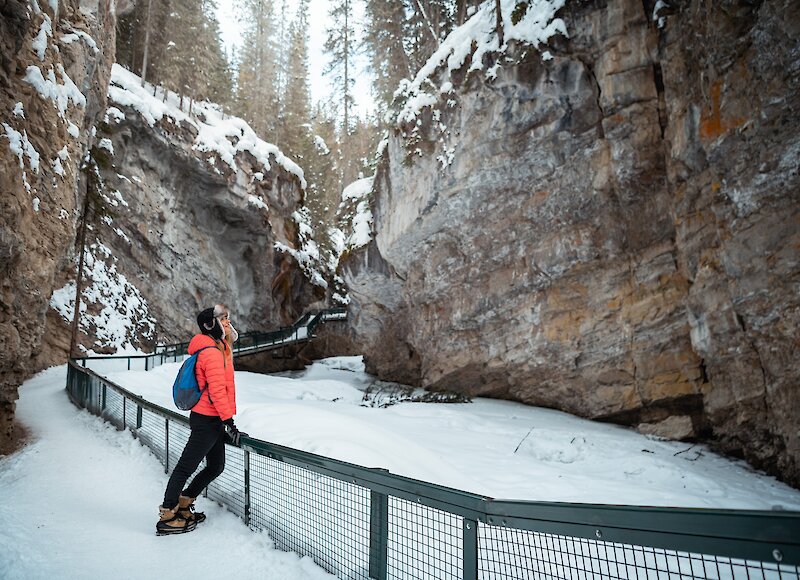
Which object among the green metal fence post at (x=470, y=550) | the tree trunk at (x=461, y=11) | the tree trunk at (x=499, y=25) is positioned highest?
the tree trunk at (x=461, y=11)

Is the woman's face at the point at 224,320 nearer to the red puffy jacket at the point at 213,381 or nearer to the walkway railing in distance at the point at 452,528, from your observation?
the red puffy jacket at the point at 213,381

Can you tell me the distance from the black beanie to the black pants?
0.78 m

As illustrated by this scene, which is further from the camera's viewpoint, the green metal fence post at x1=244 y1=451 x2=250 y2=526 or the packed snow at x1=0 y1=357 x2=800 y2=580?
the green metal fence post at x1=244 y1=451 x2=250 y2=526

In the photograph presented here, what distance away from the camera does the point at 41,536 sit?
12.1 ft

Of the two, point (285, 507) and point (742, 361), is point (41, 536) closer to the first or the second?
point (285, 507)

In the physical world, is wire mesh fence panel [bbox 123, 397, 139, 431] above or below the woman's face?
below

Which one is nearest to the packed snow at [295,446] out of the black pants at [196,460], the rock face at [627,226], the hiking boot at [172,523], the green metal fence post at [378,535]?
the hiking boot at [172,523]

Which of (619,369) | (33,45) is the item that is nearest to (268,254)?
(33,45)

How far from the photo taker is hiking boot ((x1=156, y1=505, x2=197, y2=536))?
12.8ft

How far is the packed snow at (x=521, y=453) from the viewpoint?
6605mm

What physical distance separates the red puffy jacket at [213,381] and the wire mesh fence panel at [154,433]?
244cm

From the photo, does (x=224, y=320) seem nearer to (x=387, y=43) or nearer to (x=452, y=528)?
(x=452, y=528)

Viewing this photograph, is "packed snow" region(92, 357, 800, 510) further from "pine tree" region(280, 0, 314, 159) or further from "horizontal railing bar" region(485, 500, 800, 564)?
"pine tree" region(280, 0, 314, 159)

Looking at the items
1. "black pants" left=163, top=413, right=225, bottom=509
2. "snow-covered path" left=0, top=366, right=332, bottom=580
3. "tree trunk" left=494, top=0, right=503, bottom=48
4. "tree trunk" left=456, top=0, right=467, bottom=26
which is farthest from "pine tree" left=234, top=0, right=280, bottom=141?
"black pants" left=163, top=413, right=225, bottom=509
